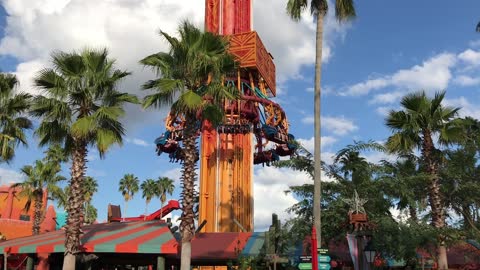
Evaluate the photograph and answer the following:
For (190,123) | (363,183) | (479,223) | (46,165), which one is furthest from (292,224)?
(46,165)

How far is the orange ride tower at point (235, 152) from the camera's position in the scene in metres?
33.9

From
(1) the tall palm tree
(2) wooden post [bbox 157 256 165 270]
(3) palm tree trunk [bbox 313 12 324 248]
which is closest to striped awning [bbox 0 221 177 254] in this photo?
(2) wooden post [bbox 157 256 165 270]

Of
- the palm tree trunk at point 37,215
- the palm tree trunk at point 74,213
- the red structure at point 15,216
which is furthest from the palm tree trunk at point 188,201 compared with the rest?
the red structure at point 15,216

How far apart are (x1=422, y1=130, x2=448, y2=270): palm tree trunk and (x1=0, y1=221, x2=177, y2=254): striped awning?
11228 millimetres

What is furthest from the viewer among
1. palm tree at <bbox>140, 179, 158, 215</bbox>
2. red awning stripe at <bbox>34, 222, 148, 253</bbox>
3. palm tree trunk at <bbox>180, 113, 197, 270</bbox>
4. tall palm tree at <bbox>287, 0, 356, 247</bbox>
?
palm tree at <bbox>140, 179, 158, 215</bbox>

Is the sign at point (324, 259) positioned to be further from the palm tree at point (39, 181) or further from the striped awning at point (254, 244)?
the palm tree at point (39, 181)

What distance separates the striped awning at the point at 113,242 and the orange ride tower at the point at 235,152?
12.4 m

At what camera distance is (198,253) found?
2223 centimetres

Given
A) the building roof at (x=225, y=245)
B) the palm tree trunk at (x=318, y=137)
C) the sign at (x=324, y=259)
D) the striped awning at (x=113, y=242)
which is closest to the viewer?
the sign at (x=324, y=259)

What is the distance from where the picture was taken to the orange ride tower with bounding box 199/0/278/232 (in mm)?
33875

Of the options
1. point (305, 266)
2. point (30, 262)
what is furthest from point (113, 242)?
point (305, 266)

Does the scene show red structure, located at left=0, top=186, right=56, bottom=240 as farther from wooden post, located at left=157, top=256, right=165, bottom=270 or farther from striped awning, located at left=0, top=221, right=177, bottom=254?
wooden post, located at left=157, top=256, right=165, bottom=270

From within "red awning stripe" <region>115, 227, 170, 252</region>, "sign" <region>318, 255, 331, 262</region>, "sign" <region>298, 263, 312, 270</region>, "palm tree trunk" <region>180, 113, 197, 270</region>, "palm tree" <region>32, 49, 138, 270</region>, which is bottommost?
"sign" <region>298, 263, 312, 270</region>

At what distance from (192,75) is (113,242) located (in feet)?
24.2
